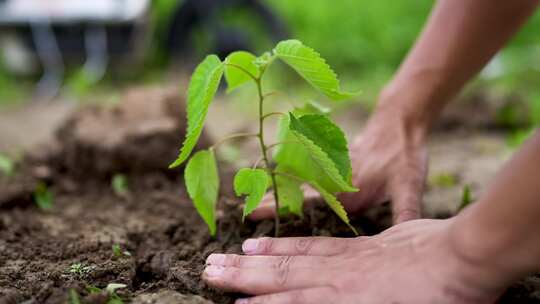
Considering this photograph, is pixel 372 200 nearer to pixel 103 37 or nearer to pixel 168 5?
pixel 103 37

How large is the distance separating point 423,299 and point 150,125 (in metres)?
1.54

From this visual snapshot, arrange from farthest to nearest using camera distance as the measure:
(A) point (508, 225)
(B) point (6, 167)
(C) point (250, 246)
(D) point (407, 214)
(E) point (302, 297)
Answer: (B) point (6, 167) → (D) point (407, 214) → (C) point (250, 246) → (E) point (302, 297) → (A) point (508, 225)

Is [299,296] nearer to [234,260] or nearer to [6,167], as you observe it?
[234,260]

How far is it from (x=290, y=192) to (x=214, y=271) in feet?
1.06

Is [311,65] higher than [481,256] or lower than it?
higher

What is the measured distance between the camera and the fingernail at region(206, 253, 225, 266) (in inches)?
59.9

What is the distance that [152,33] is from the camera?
16.2 ft

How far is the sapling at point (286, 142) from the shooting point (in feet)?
4.68

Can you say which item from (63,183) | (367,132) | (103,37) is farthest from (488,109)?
(103,37)

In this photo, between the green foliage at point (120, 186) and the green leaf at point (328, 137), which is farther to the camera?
the green foliage at point (120, 186)

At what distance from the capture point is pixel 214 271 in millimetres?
1486

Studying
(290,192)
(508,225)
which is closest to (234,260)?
(290,192)

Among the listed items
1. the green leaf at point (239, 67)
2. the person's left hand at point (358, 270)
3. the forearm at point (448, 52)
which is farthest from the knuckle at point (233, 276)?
the forearm at point (448, 52)

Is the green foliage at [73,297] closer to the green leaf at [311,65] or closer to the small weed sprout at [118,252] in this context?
the small weed sprout at [118,252]
